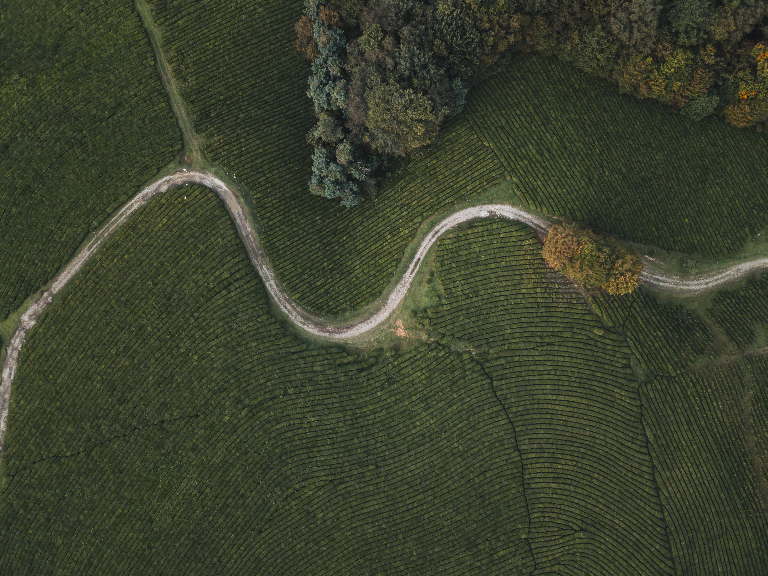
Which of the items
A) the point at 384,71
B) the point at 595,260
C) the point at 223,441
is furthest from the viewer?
the point at 223,441

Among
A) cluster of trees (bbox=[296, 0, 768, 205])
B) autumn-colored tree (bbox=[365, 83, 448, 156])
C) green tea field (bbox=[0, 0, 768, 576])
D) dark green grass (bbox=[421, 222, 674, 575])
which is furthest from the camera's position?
green tea field (bbox=[0, 0, 768, 576])

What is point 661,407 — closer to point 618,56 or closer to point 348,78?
point 618,56

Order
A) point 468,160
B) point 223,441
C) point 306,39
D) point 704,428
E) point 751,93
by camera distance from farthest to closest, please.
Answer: point 468,160 → point 306,39 → point 223,441 → point 751,93 → point 704,428

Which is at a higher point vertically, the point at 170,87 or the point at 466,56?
the point at 170,87

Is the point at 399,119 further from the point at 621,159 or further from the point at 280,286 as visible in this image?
the point at 621,159

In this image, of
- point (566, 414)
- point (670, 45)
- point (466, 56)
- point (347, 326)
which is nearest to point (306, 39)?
point (466, 56)

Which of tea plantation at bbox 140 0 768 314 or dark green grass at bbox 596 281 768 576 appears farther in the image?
tea plantation at bbox 140 0 768 314

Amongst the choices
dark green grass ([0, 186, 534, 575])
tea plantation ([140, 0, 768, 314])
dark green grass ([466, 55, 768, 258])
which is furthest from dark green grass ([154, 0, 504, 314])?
dark green grass ([0, 186, 534, 575])

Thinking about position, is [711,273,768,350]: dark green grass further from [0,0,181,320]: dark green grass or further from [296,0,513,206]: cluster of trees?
[0,0,181,320]: dark green grass
